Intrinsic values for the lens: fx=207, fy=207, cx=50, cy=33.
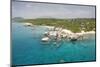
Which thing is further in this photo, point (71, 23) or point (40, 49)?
point (71, 23)

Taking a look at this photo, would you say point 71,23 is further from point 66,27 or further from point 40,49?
point 40,49

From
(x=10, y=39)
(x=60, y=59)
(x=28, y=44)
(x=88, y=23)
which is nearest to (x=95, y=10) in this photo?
(x=88, y=23)

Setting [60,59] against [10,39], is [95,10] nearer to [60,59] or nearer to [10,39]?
[60,59]

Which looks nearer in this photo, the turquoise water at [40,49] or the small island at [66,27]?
the turquoise water at [40,49]

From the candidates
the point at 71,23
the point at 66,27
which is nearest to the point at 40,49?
the point at 66,27

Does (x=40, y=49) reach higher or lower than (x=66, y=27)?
lower
